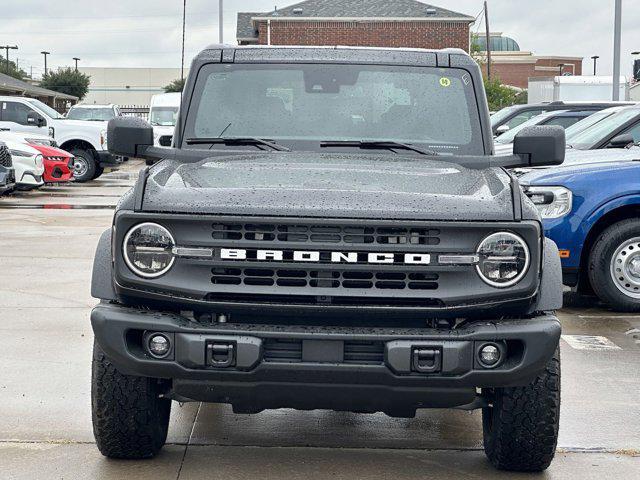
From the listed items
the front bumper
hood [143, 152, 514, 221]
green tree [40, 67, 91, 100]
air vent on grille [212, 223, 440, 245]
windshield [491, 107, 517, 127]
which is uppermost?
green tree [40, 67, 91, 100]

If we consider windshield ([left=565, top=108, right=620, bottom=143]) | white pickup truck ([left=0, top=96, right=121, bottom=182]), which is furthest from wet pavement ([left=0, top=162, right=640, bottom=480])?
white pickup truck ([left=0, top=96, right=121, bottom=182])

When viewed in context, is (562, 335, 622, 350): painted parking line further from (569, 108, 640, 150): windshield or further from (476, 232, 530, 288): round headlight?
(476, 232, 530, 288): round headlight

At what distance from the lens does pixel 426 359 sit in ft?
13.6

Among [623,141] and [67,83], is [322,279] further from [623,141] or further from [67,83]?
[67,83]

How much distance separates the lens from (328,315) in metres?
4.27

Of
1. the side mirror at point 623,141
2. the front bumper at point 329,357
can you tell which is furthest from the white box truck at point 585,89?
the front bumper at point 329,357

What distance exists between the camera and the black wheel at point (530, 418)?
4586mm

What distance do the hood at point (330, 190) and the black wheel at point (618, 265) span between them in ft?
13.7

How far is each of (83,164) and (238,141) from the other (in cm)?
2302

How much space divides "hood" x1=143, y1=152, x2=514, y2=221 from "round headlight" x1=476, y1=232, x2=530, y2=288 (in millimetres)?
93

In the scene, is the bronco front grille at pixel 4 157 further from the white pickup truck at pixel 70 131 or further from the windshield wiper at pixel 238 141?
the windshield wiper at pixel 238 141

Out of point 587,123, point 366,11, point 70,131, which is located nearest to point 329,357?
point 587,123

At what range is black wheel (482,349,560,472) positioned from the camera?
459 centimetres

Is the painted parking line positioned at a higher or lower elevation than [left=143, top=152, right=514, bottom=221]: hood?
lower
